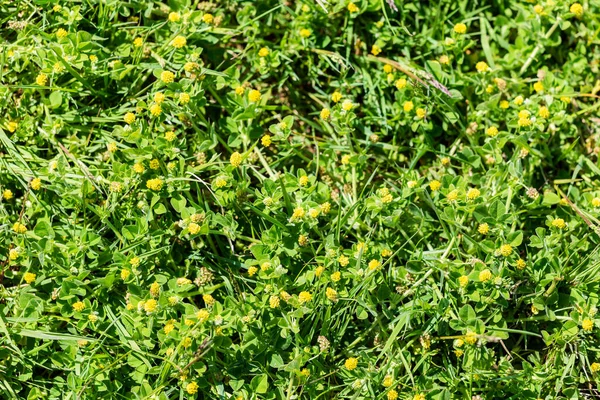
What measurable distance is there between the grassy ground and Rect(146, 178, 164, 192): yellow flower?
0.07 meters

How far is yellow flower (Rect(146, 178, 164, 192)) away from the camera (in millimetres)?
3818

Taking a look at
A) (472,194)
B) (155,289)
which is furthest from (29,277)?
(472,194)

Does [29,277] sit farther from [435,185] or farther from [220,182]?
[435,185]

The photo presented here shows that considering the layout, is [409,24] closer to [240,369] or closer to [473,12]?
[473,12]

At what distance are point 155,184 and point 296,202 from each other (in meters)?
0.75

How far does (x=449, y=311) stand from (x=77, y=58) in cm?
242

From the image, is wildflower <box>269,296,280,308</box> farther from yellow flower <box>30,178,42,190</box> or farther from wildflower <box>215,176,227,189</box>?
yellow flower <box>30,178,42,190</box>

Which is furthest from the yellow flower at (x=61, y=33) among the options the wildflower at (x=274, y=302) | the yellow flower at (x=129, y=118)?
the wildflower at (x=274, y=302)

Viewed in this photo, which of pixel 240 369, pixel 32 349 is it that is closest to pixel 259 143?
pixel 240 369

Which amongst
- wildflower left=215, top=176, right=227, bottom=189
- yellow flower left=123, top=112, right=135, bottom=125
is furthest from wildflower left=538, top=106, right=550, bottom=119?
yellow flower left=123, top=112, right=135, bottom=125

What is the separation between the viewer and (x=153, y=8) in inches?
171

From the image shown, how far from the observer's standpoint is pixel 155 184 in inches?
150

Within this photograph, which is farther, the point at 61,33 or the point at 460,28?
the point at 460,28

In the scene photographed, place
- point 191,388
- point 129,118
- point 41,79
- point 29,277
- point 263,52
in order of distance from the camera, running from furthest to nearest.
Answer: point 263,52
point 41,79
point 129,118
point 29,277
point 191,388
